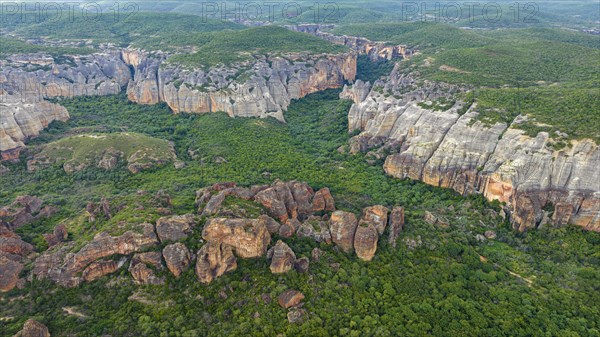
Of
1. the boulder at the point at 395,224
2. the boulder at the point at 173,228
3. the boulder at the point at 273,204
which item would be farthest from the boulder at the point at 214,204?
the boulder at the point at 395,224

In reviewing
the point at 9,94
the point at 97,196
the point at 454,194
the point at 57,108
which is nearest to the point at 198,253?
the point at 97,196

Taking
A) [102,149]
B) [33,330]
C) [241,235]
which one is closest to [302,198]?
[241,235]

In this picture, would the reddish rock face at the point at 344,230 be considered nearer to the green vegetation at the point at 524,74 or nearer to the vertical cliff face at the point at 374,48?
the green vegetation at the point at 524,74

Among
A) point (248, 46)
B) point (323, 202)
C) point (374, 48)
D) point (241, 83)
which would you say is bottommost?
point (323, 202)

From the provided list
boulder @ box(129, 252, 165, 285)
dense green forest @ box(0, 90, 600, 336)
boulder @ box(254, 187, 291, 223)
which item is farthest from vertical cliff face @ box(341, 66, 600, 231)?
boulder @ box(129, 252, 165, 285)

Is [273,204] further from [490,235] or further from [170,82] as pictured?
[170,82]
